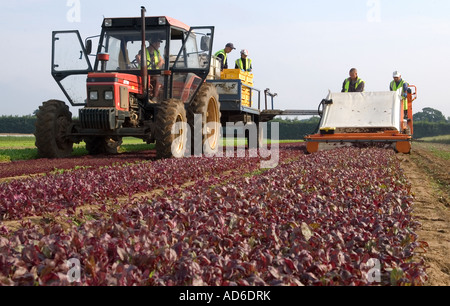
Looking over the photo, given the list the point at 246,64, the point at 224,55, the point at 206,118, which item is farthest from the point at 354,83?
the point at 206,118

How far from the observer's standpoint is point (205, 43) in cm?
1132

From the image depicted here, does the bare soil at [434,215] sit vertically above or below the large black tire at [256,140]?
below

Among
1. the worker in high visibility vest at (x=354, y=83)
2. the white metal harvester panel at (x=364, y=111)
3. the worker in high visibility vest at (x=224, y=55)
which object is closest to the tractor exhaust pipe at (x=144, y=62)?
the worker in high visibility vest at (x=224, y=55)

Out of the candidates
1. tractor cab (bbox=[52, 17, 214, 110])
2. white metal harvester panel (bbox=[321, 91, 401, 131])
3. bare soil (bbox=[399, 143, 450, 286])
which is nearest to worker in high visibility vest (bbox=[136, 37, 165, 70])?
tractor cab (bbox=[52, 17, 214, 110])

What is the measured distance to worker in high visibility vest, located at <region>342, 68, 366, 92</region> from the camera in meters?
16.2

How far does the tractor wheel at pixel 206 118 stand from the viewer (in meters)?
11.8

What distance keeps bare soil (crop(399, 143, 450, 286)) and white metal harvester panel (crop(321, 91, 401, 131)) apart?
3.44m

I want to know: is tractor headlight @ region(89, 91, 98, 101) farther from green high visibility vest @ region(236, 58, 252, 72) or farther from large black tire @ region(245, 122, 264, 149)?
large black tire @ region(245, 122, 264, 149)

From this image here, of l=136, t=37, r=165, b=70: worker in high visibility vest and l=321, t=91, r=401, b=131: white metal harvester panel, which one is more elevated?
l=136, t=37, r=165, b=70: worker in high visibility vest

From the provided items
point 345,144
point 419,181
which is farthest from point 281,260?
point 345,144

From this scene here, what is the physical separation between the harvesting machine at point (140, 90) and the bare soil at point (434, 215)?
493cm

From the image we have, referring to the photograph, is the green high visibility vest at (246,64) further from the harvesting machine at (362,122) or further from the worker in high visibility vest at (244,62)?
the harvesting machine at (362,122)

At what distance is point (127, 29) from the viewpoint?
1146 centimetres

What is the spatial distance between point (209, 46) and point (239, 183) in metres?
5.15
